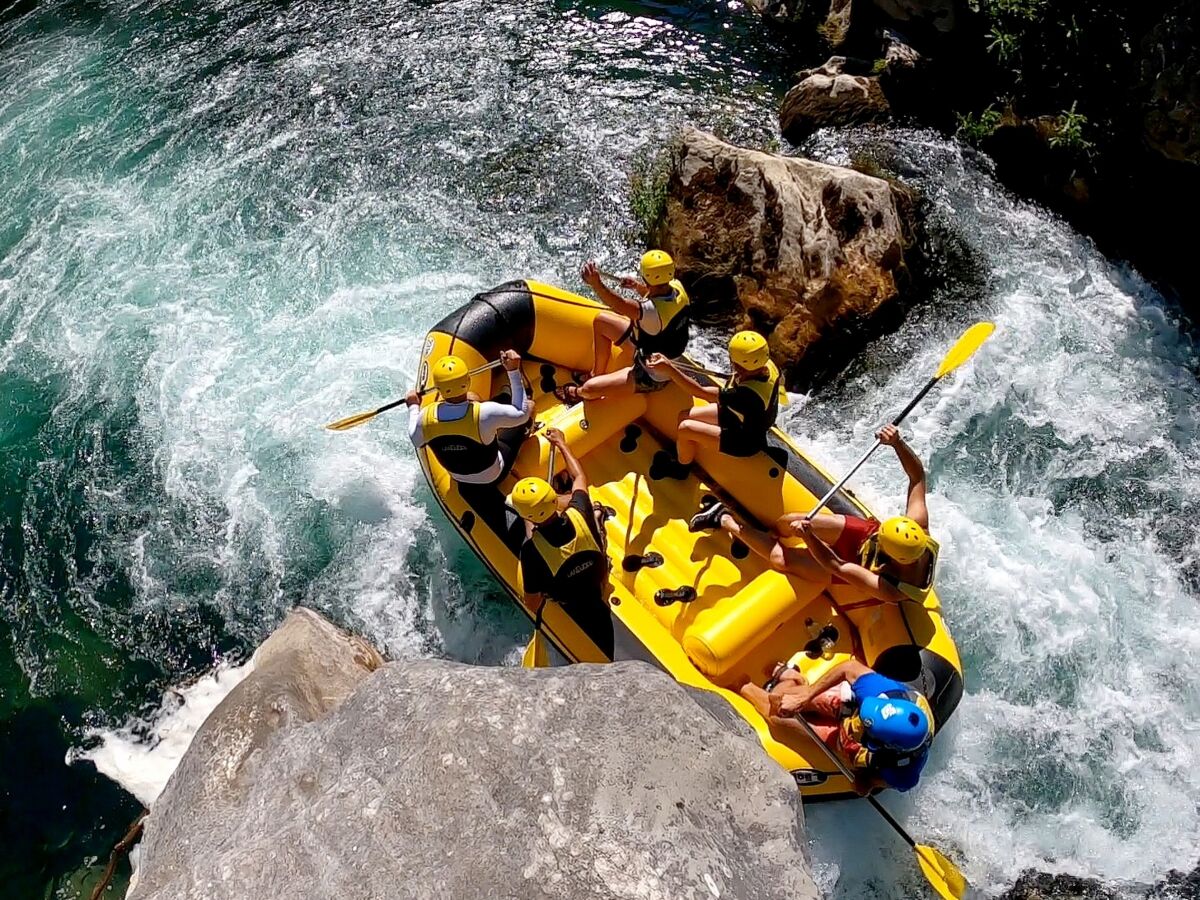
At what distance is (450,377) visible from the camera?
193 inches

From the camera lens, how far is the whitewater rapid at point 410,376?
216 inches

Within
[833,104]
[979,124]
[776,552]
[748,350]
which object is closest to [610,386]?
[748,350]

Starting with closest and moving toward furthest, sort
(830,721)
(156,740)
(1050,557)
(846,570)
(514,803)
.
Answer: (514,803)
(830,721)
(846,570)
(156,740)
(1050,557)

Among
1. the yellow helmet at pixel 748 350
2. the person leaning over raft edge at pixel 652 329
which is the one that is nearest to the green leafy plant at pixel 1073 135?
the person leaning over raft edge at pixel 652 329

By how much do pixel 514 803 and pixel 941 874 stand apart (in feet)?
8.45

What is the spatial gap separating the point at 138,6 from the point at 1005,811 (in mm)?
12488

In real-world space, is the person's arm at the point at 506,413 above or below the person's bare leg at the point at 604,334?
above

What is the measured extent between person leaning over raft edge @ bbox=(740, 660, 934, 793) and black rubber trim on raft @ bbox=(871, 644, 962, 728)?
0.38ft

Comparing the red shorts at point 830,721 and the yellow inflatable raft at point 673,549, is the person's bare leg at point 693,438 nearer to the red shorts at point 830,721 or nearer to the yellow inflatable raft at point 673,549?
the yellow inflatable raft at point 673,549

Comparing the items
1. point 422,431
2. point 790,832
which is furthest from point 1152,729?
point 422,431

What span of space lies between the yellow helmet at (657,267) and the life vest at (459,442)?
1.34 metres

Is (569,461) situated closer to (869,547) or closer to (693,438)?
(693,438)

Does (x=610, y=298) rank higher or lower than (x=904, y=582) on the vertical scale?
higher

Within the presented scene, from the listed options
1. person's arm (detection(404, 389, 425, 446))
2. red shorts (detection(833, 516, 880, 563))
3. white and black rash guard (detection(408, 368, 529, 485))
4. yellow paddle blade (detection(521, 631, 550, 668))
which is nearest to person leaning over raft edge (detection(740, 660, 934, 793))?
red shorts (detection(833, 516, 880, 563))
